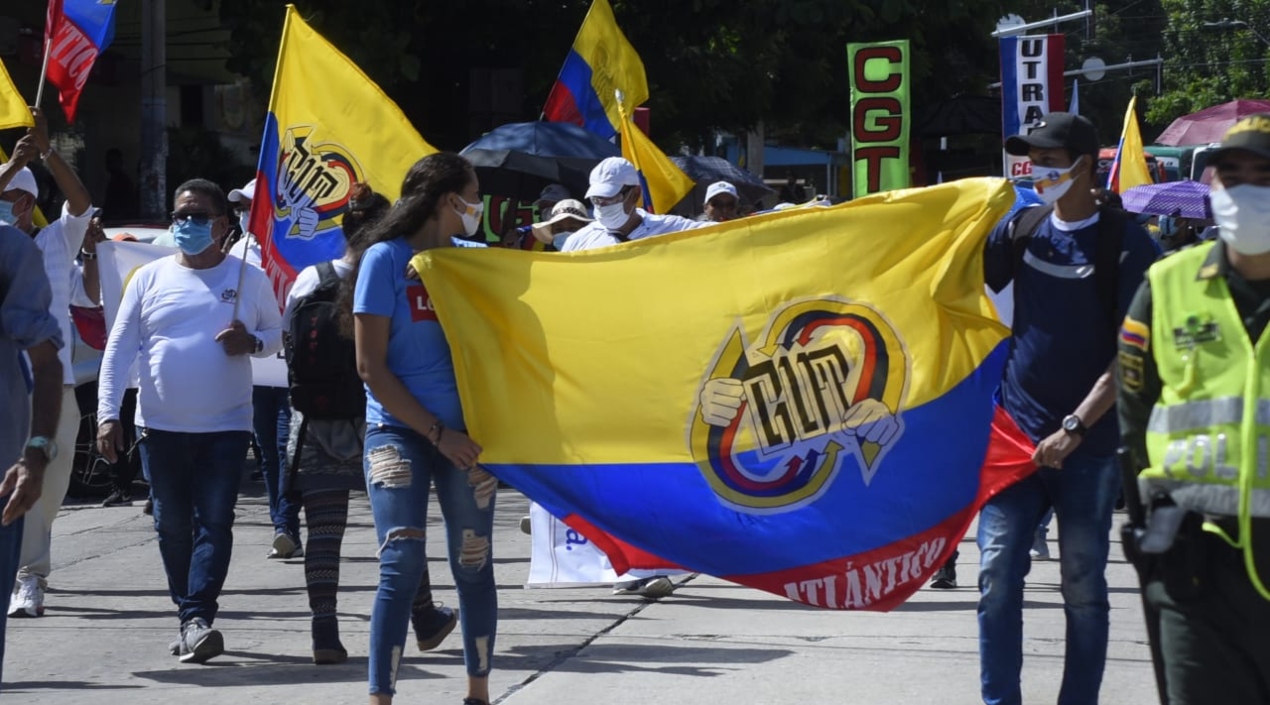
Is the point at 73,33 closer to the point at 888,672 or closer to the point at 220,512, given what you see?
the point at 220,512

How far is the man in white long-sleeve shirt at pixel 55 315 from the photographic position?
26.2 feet

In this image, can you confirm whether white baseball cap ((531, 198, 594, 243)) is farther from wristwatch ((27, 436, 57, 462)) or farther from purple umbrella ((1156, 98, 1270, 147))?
purple umbrella ((1156, 98, 1270, 147))

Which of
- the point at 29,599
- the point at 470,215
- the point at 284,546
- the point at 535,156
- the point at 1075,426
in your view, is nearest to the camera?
the point at 1075,426

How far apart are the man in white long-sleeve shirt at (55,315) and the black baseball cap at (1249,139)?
5.20m

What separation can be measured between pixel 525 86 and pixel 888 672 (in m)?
14.3

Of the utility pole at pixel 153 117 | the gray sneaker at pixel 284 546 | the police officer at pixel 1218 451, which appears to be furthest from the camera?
the utility pole at pixel 153 117

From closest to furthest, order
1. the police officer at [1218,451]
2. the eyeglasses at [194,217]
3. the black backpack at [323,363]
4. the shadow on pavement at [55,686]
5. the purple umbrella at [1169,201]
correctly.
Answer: the police officer at [1218,451]
the shadow on pavement at [55,686]
the black backpack at [323,363]
the eyeglasses at [194,217]
the purple umbrella at [1169,201]

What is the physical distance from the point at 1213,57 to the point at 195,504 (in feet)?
185

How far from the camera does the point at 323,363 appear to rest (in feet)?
23.3

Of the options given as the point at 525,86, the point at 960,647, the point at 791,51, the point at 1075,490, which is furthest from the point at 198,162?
the point at 1075,490

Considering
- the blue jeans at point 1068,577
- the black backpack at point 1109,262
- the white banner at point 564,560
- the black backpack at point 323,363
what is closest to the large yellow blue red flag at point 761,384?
the blue jeans at point 1068,577

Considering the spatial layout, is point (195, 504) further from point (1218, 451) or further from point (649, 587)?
point (1218, 451)

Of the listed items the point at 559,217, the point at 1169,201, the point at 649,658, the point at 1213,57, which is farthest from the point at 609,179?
the point at 1213,57

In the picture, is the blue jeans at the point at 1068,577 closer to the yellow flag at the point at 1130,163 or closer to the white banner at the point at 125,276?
the white banner at the point at 125,276
